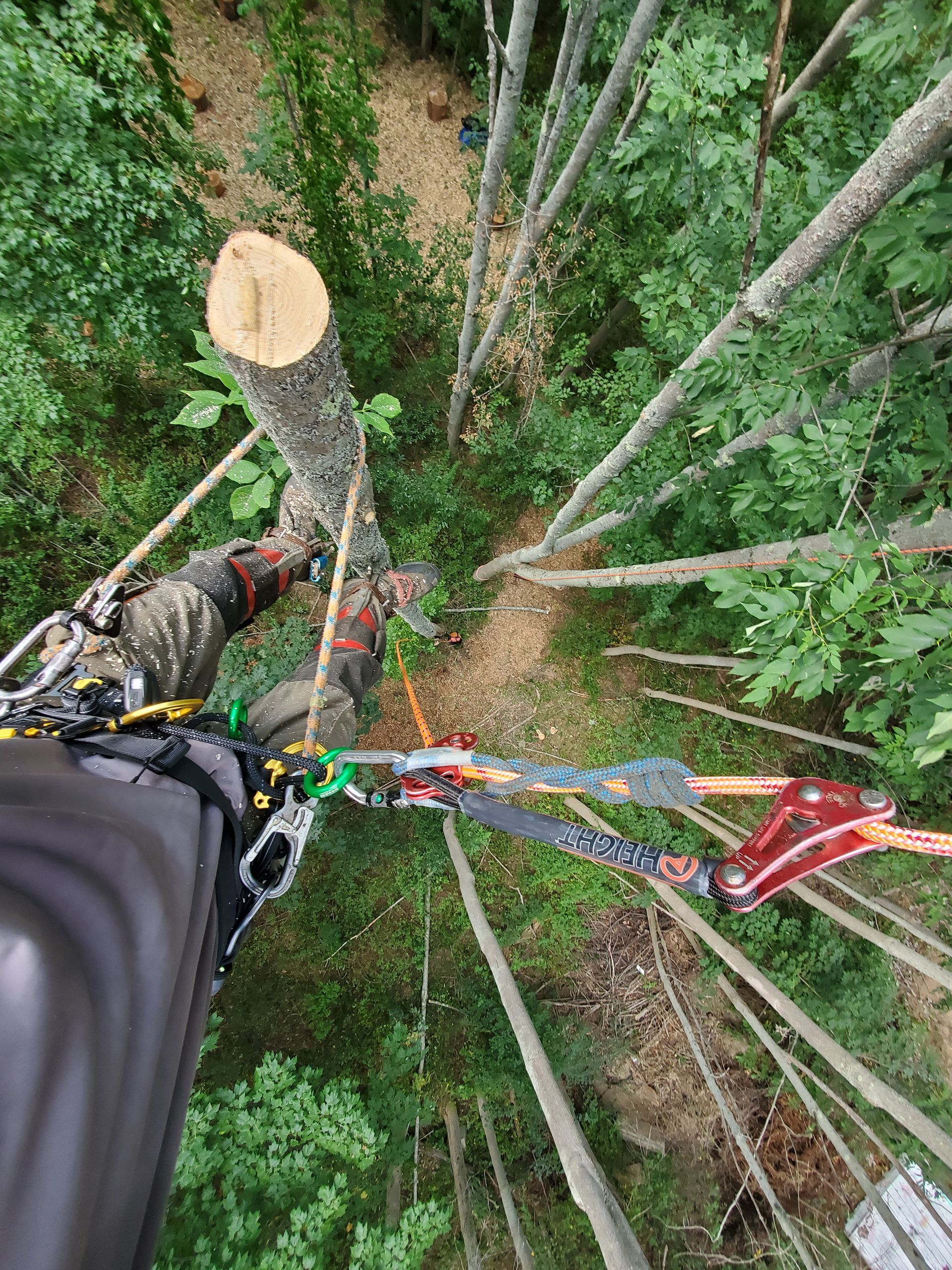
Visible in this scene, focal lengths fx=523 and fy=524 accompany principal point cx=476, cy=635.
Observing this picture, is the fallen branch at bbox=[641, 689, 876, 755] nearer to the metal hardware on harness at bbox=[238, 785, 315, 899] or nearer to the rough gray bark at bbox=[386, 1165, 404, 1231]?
the rough gray bark at bbox=[386, 1165, 404, 1231]

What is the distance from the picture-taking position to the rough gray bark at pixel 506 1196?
2.71 metres

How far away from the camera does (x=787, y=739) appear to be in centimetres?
471

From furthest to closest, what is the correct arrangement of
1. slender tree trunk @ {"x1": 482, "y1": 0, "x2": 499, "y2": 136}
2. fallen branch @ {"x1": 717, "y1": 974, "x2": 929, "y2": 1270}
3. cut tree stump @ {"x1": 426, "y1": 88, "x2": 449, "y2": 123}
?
cut tree stump @ {"x1": 426, "y1": 88, "x2": 449, "y2": 123} < fallen branch @ {"x1": 717, "y1": 974, "x2": 929, "y2": 1270} < slender tree trunk @ {"x1": 482, "y1": 0, "x2": 499, "y2": 136}

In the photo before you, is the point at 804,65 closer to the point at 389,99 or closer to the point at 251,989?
the point at 389,99

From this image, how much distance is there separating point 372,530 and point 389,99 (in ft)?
23.8

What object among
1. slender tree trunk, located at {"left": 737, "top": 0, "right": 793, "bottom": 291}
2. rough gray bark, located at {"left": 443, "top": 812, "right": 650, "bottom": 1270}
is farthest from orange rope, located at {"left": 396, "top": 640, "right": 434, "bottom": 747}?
slender tree trunk, located at {"left": 737, "top": 0, "right": 793, "bottom": 291}

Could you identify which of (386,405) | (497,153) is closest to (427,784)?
(386,405)

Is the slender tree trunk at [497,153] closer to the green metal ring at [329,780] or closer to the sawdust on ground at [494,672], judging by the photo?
the sawdust on ground at [494,672]

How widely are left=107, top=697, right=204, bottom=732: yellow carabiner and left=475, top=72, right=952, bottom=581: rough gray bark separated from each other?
2050 millimetres

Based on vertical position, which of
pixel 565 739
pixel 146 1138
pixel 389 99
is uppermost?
pixel 389 99

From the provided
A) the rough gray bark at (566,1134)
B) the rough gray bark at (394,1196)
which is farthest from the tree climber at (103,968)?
the rough gray bark at (394,1196)

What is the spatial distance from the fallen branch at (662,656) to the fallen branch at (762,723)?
32 cm

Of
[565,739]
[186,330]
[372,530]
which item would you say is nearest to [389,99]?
[186,330]

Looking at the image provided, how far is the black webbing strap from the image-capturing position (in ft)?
4.00
